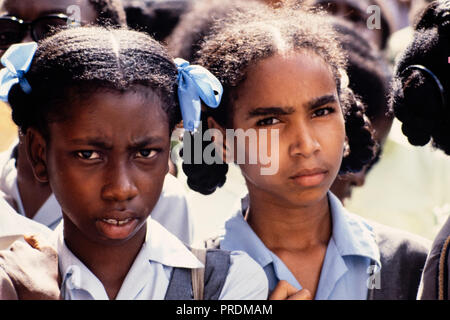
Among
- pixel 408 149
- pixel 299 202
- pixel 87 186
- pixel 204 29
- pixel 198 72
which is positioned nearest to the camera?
pixel 87 186

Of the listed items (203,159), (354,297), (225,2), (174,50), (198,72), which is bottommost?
(354,297)

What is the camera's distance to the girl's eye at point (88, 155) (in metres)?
1.54

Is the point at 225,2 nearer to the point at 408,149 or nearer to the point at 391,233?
the point at 408,149

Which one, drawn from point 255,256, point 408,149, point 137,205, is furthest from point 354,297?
point 408,149

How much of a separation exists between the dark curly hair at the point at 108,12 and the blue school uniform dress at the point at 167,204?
1.95ft

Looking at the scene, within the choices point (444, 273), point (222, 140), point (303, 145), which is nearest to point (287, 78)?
point (303, 145)

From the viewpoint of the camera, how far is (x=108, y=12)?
2352 millimetres

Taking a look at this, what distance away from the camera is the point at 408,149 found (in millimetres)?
2824

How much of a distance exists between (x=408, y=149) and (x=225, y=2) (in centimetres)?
120

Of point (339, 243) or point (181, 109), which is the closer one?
point (181, 109)

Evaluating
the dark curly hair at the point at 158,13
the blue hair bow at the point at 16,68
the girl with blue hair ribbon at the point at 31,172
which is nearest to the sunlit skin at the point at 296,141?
the girl with blue hair ribbon at the point at 31,172

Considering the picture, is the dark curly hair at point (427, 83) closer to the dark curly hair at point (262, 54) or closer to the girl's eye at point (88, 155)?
the dark curly hair at point (262, 54)

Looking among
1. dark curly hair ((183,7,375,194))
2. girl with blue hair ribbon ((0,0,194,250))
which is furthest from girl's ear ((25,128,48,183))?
dark curly hair ((183,7,375,194))

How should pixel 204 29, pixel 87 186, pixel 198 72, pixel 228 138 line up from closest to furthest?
pixel 87 186, pixel 198 72, pixel 228 138, pixel 204 29
